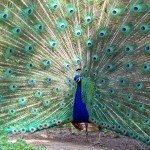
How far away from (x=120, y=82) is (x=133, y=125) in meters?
0.62

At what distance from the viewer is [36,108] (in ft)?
24.3

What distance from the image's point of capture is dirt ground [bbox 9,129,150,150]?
293 inches

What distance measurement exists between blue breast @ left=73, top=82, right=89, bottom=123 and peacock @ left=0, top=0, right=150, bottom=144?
0.33 feet

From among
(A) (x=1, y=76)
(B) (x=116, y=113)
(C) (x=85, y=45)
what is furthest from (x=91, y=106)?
(A) (x=1, y=76)

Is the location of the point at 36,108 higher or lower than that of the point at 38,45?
lower

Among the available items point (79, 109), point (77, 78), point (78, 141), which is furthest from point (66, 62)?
point (78, 141)

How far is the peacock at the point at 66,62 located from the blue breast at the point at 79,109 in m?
0.10

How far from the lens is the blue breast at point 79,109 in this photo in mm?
7516

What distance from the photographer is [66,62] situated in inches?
291

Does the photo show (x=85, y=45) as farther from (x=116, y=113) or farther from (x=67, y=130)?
(x=67, y=130)

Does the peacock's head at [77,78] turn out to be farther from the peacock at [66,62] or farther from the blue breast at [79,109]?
the blue breast at [79,109]

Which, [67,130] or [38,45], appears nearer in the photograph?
[38,45]

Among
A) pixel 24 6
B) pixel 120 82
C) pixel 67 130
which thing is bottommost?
pixel 67 130

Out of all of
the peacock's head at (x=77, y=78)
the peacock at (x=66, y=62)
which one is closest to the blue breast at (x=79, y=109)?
the peacock at (x=66, y=62)
